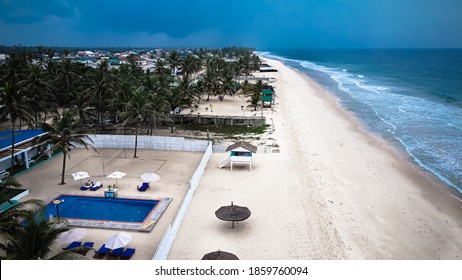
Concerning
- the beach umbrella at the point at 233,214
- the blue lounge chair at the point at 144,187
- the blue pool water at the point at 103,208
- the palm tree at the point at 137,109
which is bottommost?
the blue pool water at the point at 103,208

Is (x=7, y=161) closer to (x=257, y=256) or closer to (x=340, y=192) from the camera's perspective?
(x=257, y=256)

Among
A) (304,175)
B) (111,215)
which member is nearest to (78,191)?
(111,215)

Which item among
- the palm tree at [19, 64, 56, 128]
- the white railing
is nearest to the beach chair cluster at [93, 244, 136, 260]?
the white railing

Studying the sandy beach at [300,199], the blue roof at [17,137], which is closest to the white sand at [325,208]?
the sandy beach at [300,199]

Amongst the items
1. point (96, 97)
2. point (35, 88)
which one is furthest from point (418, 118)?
point (35, 88)

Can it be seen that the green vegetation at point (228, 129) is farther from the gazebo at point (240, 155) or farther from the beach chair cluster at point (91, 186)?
the beach chair cluster at point (91, 186)

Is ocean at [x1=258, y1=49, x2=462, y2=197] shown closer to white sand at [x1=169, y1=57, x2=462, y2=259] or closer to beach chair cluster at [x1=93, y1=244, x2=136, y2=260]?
white sand at [x1=169, y1=57, x2=462, y2=259]
